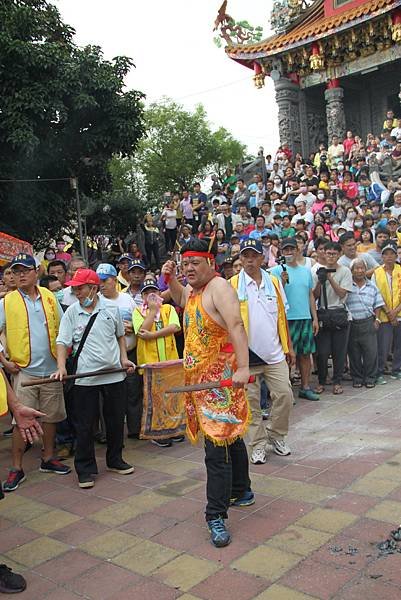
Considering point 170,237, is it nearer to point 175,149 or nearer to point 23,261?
point 23,261

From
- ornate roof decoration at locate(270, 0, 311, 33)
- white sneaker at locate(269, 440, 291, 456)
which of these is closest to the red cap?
white sneaker at locate(269, 440, 291, 456)

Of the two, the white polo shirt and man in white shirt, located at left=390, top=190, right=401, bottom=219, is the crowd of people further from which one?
man in white shirt, located at left=390, top=190, right=401, bottom=219

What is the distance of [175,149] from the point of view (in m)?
37.3

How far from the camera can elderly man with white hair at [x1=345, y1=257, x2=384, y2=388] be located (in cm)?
725

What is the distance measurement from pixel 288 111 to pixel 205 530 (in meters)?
19.5

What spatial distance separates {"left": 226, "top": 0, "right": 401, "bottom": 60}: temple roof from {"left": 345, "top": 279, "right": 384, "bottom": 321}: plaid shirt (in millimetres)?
12586

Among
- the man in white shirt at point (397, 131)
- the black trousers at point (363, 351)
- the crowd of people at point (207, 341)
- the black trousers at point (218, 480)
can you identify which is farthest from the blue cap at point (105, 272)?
the man in white shirt at point (397, 131)

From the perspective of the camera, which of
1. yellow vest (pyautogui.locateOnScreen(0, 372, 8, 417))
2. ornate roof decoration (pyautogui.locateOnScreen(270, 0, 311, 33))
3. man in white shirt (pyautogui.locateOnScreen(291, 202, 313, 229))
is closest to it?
yellow vest (pyautogui.locateOnScreen(0, 372, 8, 417))

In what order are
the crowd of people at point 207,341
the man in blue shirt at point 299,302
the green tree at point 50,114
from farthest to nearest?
the green tree at point 50,114 < the man in blue shirt at point 299,302 < the crowd of people at point 207,341

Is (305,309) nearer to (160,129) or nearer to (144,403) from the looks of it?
(144,403)

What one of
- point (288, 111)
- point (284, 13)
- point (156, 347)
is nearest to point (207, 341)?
point (156, 347)

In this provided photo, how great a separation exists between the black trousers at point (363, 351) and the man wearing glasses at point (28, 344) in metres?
3.78

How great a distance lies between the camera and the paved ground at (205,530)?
3072mm

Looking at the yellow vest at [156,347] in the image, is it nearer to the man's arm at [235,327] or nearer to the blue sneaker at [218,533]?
the man's arm at [235,327]
